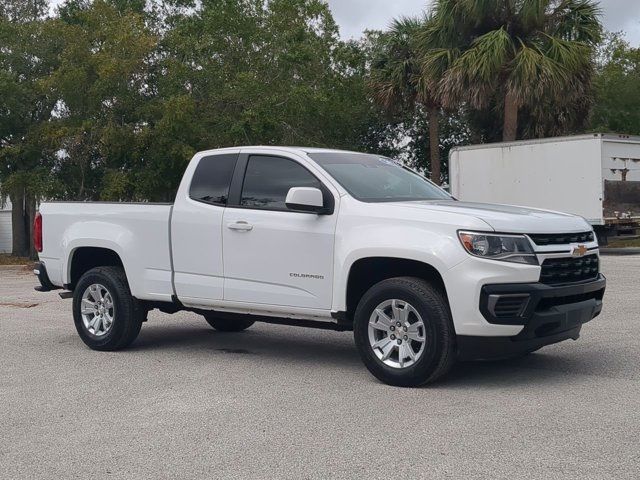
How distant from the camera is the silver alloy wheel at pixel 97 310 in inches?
354

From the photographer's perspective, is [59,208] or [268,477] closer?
[268,477]

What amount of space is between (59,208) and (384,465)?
5.78m

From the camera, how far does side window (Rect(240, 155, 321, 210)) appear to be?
25.5 feet

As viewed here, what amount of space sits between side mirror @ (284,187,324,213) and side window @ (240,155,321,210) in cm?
34

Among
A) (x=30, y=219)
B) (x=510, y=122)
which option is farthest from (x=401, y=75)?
(x=30, y=219)

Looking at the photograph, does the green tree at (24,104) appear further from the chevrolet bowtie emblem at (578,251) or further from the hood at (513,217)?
the chevrolet bowtie emblem at (578,251)

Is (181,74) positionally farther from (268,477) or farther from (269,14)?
(268,477)

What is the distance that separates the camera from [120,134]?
71.6ft

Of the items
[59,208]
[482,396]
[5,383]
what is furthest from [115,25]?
[482,396]

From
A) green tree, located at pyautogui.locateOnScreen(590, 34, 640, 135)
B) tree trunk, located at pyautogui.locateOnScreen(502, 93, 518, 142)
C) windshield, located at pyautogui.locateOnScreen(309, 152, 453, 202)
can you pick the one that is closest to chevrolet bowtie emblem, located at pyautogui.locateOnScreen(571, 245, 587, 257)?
windshield, located at pyautogui.locateOnScreen(309, 152, 453, 202)

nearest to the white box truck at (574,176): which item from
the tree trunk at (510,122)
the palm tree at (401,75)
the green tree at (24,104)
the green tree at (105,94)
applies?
the tree trunk at (510,122)

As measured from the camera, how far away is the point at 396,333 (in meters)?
6.91

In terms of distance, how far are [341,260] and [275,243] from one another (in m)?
0.73

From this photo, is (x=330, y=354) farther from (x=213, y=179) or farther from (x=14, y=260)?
(x=14, y=260)
